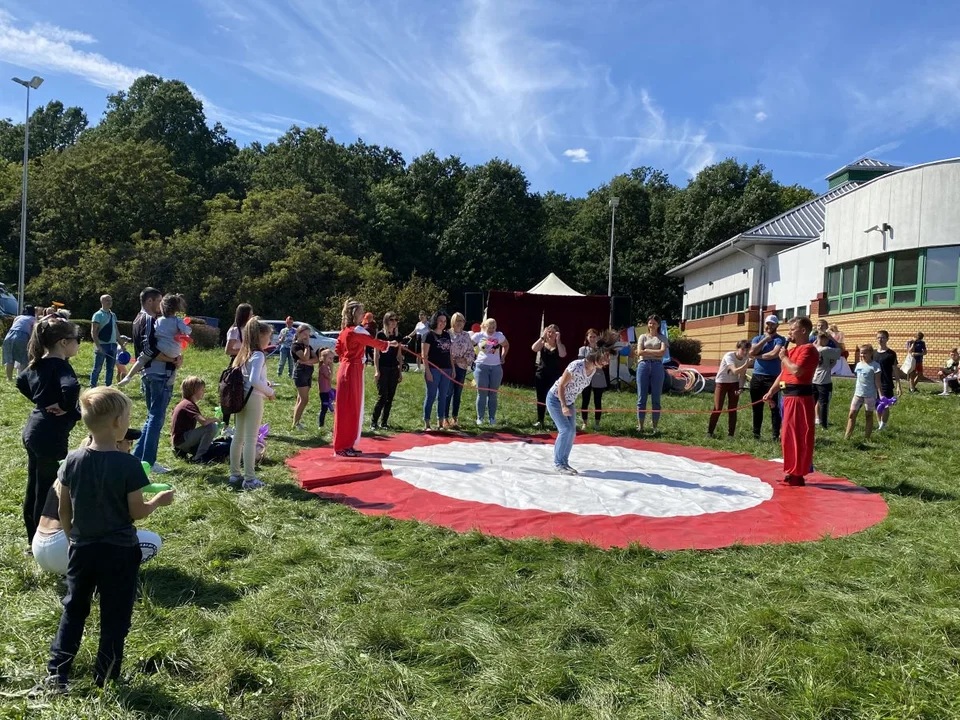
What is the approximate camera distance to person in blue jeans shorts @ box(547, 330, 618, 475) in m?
6.87

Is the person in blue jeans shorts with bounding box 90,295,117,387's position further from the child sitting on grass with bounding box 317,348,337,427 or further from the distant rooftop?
the distant rooftop

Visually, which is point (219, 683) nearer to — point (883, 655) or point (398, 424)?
point (883, 655)

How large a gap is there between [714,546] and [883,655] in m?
1.76

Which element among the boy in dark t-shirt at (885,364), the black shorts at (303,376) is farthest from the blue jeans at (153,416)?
the boy in dark t-shirt at (885,364)

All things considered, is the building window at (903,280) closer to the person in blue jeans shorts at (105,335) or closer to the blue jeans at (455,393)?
the blue jeans at (455,393)

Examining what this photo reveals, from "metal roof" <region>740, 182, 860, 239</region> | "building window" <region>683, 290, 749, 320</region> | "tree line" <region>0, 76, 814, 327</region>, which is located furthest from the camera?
"tree line" <region>0, 76, 814, 327</region>

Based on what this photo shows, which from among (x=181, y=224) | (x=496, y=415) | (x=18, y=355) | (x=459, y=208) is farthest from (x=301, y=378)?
(x=459, y=208)

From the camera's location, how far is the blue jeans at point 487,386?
10375 millimetres

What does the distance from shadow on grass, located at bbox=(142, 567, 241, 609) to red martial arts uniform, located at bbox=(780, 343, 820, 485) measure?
223 inches

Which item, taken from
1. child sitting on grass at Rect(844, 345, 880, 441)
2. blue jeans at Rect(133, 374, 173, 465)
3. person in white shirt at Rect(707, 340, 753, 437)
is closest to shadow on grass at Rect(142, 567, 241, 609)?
blue jeans at Rect(133, 374, 173, 465)

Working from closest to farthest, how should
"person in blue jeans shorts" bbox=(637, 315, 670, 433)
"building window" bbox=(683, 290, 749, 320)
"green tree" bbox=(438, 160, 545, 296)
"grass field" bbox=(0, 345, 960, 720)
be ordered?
"grass field" bbox=(0, 345, 960, 720), "person in blue jeans shorts" bbox=(637, 315, 670, 433), "building window" bbox=(683, 290, 749, 320), "green tree" bbox=(438, 160, 545, 296)

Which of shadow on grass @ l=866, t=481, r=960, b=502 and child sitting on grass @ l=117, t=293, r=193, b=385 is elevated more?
child sitting on grass @ l=117, t=293, r=193, b=385

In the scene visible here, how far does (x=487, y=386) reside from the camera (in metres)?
10.5

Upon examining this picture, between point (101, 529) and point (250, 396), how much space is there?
10.7 feet
